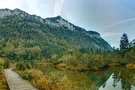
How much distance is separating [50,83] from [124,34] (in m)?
80.8

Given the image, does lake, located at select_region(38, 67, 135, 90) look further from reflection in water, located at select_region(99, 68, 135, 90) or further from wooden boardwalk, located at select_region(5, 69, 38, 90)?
wooden boardwalk, located at select_region(5, 69, 38, 90)

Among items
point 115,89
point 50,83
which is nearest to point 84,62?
point 115,89

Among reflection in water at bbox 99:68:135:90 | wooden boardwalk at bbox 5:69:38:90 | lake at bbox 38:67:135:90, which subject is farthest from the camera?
reflection in water at bbox 99:68:135:90

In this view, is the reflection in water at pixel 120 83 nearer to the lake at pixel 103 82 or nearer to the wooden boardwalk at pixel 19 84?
the lake at pixel 103 82

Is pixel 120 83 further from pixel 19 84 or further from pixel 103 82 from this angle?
pixel 19 84

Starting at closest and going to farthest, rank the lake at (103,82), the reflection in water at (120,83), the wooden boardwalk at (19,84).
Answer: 1. the wooden boardwalk at (19,84)
2. the lake at (103,82)
3. the reflection in water at (120,83)

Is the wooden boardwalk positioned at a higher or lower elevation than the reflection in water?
higher

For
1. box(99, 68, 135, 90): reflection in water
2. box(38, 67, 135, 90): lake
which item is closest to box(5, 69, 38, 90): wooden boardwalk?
box(38, 67, 135, 90): lake

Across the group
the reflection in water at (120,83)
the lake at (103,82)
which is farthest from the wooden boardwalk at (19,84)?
the reflection in water at (120,83)

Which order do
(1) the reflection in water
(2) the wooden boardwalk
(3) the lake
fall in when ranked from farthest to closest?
(1) the reflection in water
(3) the lake
(2) the wooden boardwalk

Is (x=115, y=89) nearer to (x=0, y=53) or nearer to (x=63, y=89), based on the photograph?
(x=63, y=89)

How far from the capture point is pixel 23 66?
32562 mm

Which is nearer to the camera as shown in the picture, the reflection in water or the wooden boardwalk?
the wooden boardwalk

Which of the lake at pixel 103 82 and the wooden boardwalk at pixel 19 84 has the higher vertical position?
the wooden boardwalk at pixel 19 84
